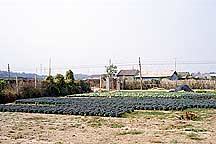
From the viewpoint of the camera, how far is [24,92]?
27359 mm

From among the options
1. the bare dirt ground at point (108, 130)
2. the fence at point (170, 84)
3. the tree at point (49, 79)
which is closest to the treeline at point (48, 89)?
the tree at point (49, 79)

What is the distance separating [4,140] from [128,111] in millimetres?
8186

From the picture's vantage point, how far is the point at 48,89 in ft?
102

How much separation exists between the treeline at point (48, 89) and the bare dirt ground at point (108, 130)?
1112 centimetres

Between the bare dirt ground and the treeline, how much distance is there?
1112 centimetres

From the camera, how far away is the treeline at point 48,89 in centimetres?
2504

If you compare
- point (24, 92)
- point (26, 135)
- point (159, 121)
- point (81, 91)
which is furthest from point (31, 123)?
point (81, 91)

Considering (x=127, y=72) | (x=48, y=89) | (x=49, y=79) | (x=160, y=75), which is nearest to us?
(x=48, y=89)

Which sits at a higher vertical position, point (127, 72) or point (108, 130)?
point (127, 72)

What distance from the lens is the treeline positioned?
25036 millimetres

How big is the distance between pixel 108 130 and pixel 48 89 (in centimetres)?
2071

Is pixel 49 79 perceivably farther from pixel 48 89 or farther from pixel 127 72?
pixel 127 72

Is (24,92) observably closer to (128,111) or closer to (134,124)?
(128,111)

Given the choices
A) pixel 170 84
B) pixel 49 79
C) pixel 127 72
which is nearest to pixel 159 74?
pixel 127 72
